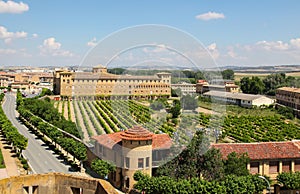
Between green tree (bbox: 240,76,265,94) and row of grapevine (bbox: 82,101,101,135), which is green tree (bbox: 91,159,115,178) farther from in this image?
green tree (bbox: 240,76,265,94)

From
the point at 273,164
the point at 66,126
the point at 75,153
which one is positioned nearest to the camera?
the point at 273,164

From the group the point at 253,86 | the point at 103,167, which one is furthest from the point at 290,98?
the point at 103,167

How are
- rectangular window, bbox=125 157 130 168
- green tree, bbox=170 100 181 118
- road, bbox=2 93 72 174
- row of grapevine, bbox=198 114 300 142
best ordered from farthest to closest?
row of grapevine, bbox=198 114 300 142
road, bbox=2 93 72 174
rectangular window, bbox=125 157 130 168
green tree, bbox=170 100 181 118

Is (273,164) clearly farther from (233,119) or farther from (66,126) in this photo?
(233,119)

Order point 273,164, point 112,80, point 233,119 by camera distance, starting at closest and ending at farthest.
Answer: point 112,80 → point 273,164 → point 233,119

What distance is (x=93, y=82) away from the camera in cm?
1076

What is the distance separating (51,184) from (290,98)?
1288 inches

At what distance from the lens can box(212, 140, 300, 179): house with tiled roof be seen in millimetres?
13625

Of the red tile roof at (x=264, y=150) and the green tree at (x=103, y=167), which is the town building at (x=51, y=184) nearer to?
the green tree at (x=103, y=167)

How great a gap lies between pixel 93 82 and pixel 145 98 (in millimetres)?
1648

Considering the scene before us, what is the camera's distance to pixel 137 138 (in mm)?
11094

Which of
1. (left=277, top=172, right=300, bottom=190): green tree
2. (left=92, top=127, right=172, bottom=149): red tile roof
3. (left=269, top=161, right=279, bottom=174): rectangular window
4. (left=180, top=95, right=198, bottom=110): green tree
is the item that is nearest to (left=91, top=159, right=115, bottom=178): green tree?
(left=92, top=127, right=172, bottom=149): red tile roof

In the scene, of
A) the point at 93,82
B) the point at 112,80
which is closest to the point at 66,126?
the point at 93,82

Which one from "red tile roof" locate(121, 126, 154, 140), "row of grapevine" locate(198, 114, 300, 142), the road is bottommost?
the road
